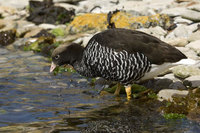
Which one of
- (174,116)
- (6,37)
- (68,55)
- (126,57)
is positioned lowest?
(174,116)

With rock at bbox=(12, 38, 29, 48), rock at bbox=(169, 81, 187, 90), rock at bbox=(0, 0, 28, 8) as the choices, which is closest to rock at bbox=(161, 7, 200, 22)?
rock at bbox=(169, 81, 187, 90)

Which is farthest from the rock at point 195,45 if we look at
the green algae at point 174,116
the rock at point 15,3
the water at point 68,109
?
the rock at point 15,3

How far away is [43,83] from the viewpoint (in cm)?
1112

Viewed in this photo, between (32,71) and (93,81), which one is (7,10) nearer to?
(32,71)

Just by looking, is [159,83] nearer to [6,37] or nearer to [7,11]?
[6,37]

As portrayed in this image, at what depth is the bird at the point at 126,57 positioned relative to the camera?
8.67 metres

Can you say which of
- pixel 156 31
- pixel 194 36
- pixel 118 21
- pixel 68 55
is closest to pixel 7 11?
pixel 118 21

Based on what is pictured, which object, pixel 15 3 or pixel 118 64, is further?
pixel 15 3

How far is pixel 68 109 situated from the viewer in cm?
838

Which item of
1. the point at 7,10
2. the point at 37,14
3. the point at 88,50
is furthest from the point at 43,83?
the point at 7,10

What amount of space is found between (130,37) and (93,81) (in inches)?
107

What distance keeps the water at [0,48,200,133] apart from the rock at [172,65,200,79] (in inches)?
64.4

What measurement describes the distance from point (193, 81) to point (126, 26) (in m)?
6.79

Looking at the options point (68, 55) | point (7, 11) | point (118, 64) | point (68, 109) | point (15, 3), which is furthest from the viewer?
point (15, 3)
